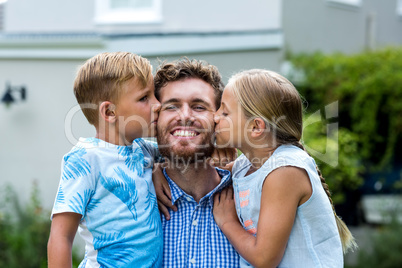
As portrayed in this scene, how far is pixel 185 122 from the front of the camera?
256cm

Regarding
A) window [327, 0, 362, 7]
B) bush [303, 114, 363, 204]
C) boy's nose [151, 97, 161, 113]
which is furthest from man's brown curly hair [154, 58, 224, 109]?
window [327, 0, 362, 7]

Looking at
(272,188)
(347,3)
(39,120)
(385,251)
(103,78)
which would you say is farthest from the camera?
(347,3)

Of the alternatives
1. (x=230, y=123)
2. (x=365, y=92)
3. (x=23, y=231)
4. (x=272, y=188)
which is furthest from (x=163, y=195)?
(x=365, y=92)

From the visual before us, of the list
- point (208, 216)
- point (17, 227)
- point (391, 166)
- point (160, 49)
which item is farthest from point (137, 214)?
point (391, 166)

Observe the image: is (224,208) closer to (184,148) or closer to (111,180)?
(184,148)

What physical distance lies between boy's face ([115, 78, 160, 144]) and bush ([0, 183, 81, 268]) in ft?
12.0

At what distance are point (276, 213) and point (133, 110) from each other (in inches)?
31.3

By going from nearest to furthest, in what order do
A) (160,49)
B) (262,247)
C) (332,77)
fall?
(262,247), (160,49), (332,77)

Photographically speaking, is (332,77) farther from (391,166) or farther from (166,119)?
(166,119)

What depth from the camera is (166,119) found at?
2.59 meters

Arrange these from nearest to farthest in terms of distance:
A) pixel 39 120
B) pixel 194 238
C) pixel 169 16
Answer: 1. pixel 194 238
2. pixel 39 120
3. pixel 169 16

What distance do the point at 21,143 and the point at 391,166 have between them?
17.3ft

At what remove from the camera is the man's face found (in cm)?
257

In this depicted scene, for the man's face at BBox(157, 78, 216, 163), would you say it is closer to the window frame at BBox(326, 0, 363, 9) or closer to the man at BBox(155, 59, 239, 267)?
the man at BBox(155, 59, 239, 267)
